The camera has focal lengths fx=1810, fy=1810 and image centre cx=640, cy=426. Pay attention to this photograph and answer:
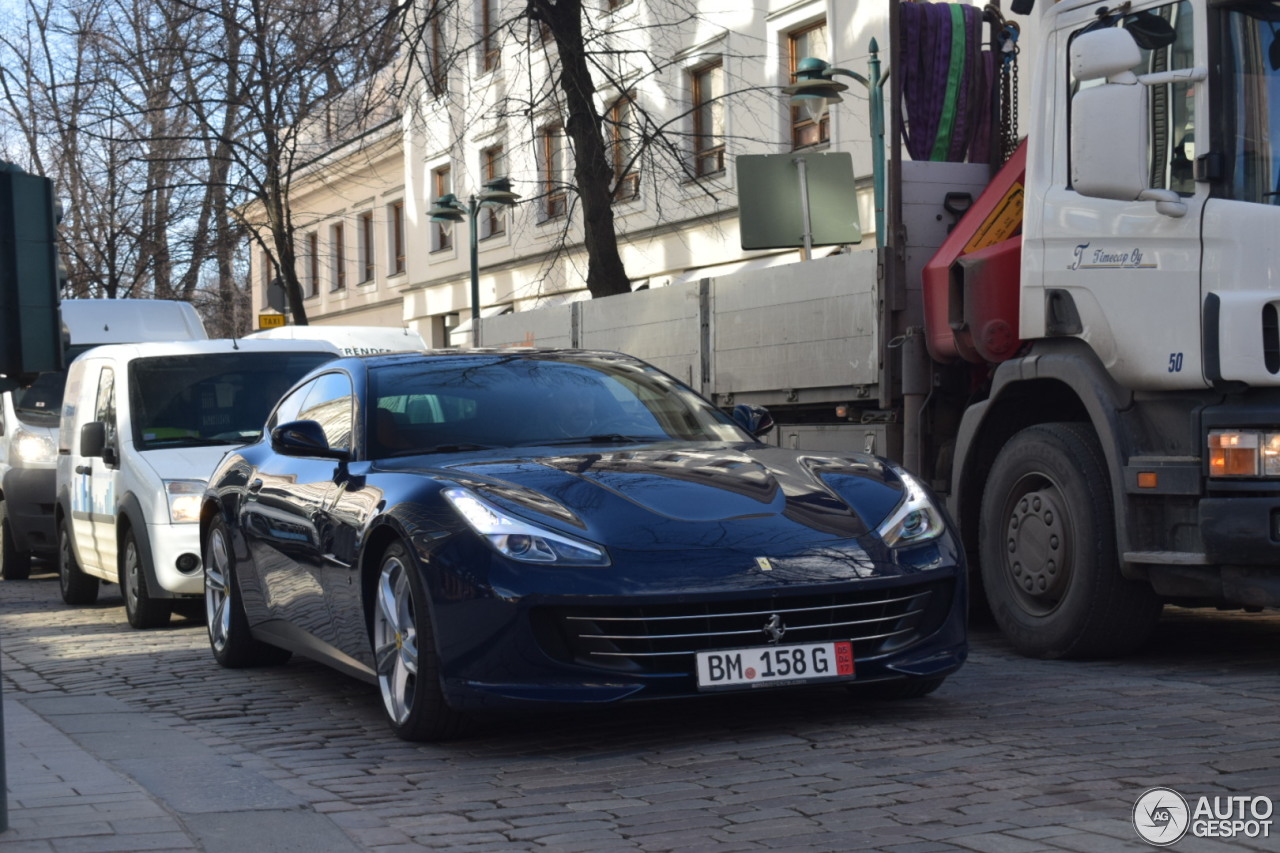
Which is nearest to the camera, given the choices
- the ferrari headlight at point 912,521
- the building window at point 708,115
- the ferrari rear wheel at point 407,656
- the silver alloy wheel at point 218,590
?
the ferrari rear wheel at point 407,656

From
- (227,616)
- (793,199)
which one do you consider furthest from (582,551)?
(793,199)

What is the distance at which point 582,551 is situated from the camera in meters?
5.77

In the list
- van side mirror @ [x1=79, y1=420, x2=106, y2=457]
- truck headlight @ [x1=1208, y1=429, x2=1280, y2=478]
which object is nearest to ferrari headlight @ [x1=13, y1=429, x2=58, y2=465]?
van side mirror @ [x1=79, y1=420, x2=106, y2=457]

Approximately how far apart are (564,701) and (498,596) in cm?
39

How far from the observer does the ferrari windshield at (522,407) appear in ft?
23.1

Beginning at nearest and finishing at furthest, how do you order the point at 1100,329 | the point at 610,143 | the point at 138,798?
the point at 138,798, the point at 1100,329, the point at 610,143

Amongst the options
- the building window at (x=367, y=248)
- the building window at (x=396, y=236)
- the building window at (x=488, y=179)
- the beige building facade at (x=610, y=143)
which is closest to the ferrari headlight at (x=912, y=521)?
the beige building facade at (x=610, y=143)

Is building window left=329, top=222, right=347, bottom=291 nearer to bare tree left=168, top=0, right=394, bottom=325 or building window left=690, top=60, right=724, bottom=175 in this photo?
bare tree left=168, top=0, right=394, bottom=325

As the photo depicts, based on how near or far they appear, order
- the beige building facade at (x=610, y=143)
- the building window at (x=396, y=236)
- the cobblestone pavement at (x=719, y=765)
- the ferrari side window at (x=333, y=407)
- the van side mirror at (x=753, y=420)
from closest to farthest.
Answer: the cobblestone pavement at (x=719, y=765)
the ferrari side window at (x=333, y=407)
the van side mirror at (x=753, y=420)
the beige building facade at (x=610, y=143)
the building window at (x=396, y=236)

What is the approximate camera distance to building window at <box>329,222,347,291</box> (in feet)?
167

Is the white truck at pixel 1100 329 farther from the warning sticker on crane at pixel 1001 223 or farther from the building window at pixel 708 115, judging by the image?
the building window at pixel 708 115

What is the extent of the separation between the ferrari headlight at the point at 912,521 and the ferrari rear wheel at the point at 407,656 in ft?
5.15

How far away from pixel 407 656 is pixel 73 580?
7643 mm

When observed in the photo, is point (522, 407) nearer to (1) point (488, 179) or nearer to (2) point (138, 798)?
(2) point (138, 798)
